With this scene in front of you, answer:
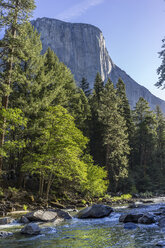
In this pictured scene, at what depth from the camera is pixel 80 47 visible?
164 metres

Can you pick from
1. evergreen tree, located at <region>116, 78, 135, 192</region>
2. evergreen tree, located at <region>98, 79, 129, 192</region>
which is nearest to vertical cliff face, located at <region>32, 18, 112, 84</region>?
evergreen tree, located at <region>116, 78, 135, 192</region>

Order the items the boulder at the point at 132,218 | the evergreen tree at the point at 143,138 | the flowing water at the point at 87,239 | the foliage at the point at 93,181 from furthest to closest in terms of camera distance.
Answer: the evergreen tree at the point at 143,138
the foliage at the point at 93,181
the boulder at the point at 132,218
the flowing water at the point at 87,239

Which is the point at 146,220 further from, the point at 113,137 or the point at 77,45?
the point at 77,45

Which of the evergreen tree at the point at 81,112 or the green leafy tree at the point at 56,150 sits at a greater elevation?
the evergreen tree at the point at 81,112

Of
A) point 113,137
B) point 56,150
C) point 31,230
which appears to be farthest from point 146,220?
point 113,137

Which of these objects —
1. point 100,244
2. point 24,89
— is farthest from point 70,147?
point 100,244

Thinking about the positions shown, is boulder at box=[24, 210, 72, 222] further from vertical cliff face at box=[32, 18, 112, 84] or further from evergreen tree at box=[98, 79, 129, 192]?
vertical cliff face at box=[32, 18, 112, 84]

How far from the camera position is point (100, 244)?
6.38 m

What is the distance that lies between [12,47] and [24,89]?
23.2 ft

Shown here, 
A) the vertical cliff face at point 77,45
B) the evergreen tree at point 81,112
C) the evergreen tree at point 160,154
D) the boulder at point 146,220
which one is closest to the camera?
the boulder at point 146,220

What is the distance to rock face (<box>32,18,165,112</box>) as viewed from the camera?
15800 cm

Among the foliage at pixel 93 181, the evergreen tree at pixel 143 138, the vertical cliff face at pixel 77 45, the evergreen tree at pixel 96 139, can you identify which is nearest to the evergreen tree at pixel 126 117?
Answer: the evergreen tree at pixel 143 138

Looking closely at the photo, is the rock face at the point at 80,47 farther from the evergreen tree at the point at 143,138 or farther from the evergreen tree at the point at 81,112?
the evergreen tree at the point at 81,112

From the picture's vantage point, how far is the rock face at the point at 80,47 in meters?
158
